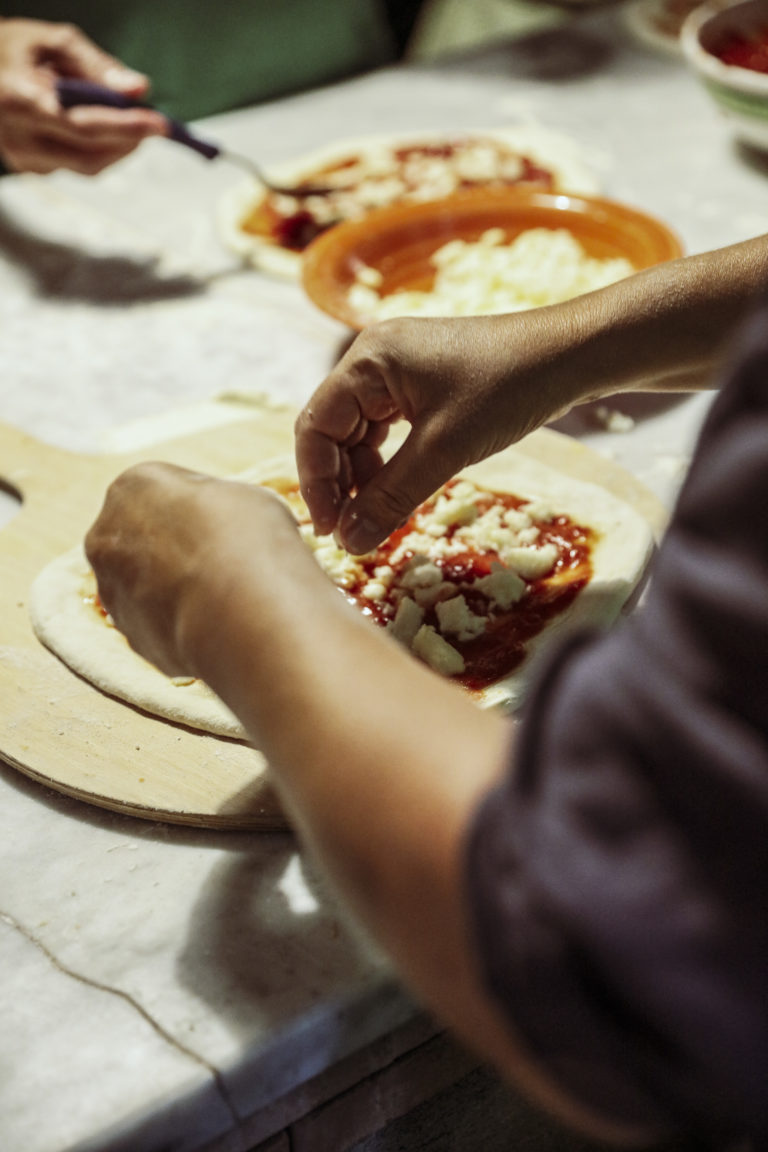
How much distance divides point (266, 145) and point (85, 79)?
1.51 feet

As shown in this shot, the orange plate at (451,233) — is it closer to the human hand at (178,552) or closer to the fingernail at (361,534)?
the fingernail at (361,534)

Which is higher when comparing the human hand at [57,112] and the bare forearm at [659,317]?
the bare forearm at [659,317]

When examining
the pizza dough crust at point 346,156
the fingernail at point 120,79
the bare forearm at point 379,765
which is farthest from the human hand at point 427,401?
the fingernail at point 120,79

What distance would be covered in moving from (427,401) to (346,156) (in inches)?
55.0

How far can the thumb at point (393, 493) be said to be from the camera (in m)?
1.05

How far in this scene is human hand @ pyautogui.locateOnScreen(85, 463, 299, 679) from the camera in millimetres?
722

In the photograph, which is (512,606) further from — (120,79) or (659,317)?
(120,79)

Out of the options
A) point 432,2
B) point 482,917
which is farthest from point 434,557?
point 432,2

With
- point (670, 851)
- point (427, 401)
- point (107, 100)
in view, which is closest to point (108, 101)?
point (107, 100)

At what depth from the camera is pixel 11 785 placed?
1.05 meters

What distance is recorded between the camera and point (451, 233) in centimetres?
187

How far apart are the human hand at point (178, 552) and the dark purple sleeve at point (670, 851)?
0.25 meters

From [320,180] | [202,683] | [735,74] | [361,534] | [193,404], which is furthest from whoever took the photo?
[320,180]

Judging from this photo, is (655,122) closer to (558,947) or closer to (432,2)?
(432,2)
